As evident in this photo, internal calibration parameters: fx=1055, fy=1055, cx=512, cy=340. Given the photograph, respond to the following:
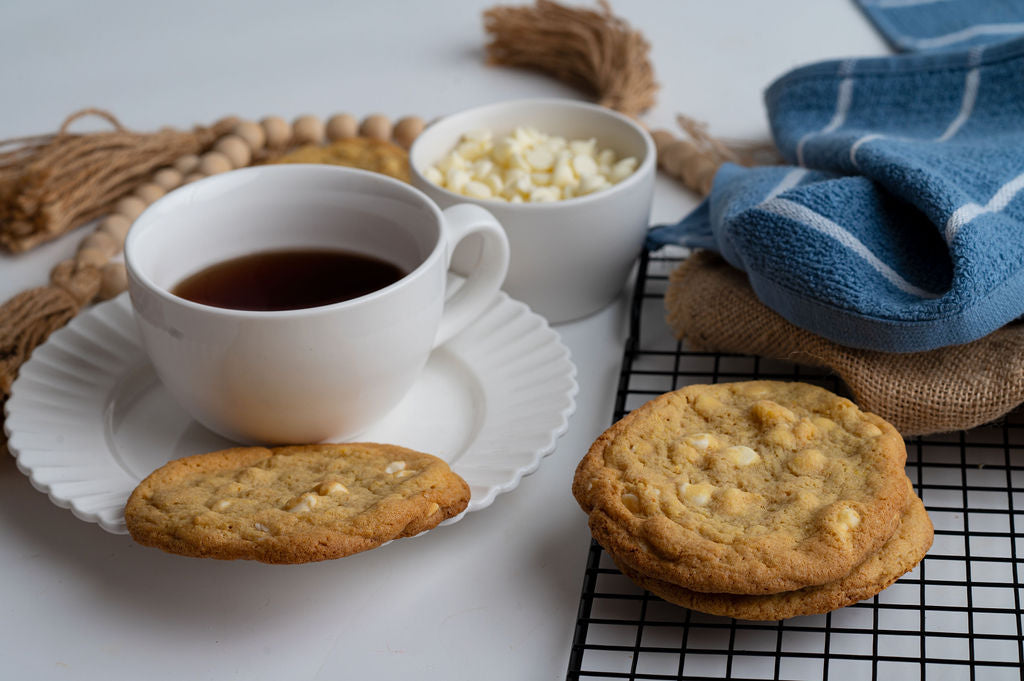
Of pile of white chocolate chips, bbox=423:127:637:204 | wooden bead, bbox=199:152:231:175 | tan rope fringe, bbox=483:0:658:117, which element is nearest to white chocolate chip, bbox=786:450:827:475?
pile of white chocolate chips, bbox=423:127:637:204

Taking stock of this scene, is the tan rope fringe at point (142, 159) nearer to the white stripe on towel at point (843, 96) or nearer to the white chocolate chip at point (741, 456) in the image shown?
the white stripe on towel at point (843, 96)

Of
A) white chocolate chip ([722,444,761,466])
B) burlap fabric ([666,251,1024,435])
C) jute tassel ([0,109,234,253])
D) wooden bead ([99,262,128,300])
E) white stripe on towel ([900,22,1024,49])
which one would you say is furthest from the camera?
white stripe on towel ([900,22,1024,49])

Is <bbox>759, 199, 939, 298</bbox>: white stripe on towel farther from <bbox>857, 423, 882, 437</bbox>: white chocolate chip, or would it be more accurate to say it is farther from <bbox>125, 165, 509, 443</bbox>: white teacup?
<bbox>125, 165, 509, 443</bbox>: white teacup

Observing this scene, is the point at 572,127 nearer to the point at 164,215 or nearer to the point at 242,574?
the point at 164,215

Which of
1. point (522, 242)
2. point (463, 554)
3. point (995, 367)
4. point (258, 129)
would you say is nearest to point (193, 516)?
point (463, 554)

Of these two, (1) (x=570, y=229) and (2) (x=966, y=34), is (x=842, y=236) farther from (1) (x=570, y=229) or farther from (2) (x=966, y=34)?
(2) (x=966, y=34)
